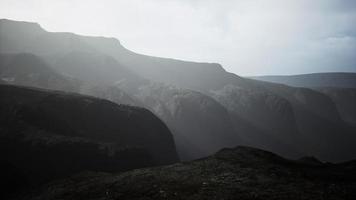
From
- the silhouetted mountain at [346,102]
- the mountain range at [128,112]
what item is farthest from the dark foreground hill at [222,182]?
the silhouetted mountain at [346,102]

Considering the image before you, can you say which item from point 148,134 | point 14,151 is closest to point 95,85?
point 148,134

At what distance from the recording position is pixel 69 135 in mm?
32469

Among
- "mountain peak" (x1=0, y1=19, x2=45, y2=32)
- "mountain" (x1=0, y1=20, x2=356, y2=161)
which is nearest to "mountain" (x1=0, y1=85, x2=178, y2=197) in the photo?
"mountain" (x1=0, y1=20, x2=356, y2=161)

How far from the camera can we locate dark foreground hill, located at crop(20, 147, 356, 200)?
13406 mm

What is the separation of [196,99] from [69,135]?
4899 centimetres

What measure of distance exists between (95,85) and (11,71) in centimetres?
1955

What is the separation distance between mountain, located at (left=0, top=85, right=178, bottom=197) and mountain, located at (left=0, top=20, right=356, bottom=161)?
20.6 m

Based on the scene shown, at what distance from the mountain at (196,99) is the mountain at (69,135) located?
2064cm

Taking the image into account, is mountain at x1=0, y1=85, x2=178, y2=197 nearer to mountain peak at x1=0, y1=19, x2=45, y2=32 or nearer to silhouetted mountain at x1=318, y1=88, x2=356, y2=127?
mountain peak at x1=0, y1=19, x2=45, y2=32

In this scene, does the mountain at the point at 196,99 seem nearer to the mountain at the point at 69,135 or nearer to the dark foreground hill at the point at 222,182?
the mountain at the point at 69,135

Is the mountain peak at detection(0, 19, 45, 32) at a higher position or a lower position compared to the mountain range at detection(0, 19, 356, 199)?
higher

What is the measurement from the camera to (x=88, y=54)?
96.1 metres

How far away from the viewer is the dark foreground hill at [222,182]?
44.0ft

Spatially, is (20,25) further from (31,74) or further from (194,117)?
(194,117)
